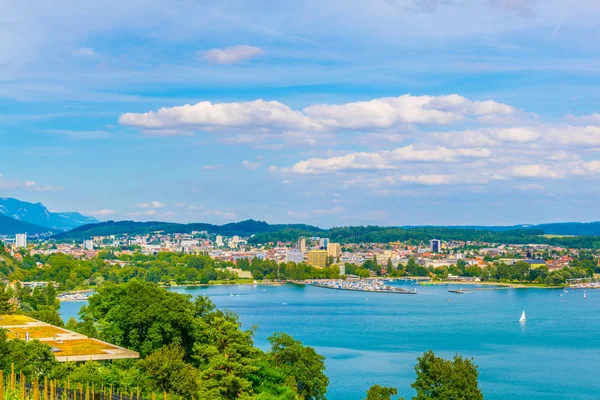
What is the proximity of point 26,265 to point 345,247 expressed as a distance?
37639mm

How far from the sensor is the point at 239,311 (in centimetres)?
2783

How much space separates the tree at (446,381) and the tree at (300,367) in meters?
2.00

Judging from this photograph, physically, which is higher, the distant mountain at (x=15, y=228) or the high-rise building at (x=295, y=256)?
the distant mountain at (x=15, y=228)

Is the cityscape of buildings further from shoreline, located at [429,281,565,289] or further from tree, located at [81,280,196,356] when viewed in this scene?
tree, located at [81,280,196,356]

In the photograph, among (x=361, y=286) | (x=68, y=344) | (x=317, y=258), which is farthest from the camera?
(x=317, y=258)

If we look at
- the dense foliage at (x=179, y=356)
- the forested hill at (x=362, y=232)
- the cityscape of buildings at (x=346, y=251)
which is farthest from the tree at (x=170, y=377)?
the forested hill at (x=362, y=232)

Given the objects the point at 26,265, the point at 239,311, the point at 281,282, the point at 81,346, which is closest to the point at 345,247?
the point at 281,282

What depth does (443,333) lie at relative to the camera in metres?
22.1

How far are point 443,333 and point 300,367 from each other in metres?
12.9

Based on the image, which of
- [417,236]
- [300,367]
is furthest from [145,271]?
[417,236]

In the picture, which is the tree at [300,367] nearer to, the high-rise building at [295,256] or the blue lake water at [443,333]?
the blue lake water at [443,333]

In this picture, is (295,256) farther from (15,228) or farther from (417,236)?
(15,228)

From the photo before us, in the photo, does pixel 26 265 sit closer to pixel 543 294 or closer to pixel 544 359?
pixel 543 294

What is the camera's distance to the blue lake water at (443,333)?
1493 centimetres
